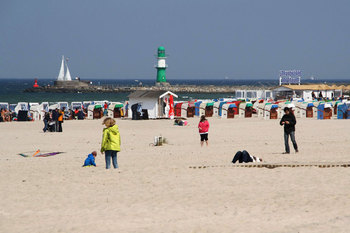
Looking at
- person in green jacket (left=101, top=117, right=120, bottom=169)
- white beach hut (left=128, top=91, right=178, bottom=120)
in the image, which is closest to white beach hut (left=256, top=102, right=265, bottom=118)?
white beach hut (left=128, top=91, right=178, bottom=120)

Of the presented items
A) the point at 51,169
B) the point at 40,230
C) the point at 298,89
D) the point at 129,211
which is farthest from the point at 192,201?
the point at 298,89

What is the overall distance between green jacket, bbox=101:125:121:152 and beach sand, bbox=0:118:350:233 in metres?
0.45

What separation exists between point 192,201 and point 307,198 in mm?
1666

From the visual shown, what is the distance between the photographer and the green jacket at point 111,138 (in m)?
11.4

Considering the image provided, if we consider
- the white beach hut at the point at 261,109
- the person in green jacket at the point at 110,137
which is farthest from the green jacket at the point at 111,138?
the white beach hut at the point at 261,109

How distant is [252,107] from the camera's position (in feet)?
117

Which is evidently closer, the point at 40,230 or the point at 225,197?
the point at 40,230

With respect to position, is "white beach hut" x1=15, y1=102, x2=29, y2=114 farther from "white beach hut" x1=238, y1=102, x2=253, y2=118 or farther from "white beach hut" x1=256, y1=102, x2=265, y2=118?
"white beach hut" x1=256, y1=102, x2=265, y2=118

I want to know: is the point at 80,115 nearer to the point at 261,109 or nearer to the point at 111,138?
the point at 261,109

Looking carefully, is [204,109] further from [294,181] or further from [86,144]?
[294,181]

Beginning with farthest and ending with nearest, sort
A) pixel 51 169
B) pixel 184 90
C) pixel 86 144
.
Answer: pixel 184 90
pixel 86 144
pixel 51 169

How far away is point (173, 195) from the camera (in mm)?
9180

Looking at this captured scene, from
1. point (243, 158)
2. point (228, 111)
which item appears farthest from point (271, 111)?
point (243, 158)

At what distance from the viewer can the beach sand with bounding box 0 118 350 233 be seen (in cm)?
744
